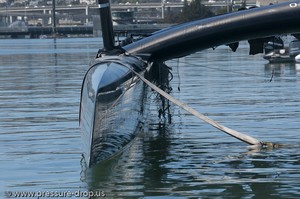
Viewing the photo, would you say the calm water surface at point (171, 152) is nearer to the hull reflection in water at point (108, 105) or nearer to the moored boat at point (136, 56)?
the hull reflection in water at point (108, 105)

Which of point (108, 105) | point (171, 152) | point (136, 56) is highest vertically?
point (136, 56)

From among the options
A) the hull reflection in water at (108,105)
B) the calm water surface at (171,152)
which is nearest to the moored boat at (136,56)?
the hull reflection in water at (108,105)

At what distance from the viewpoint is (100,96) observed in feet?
39.1

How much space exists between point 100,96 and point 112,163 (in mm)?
1644

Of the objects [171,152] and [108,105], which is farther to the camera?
[171,152]

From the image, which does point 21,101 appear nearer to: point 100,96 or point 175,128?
point 175,128

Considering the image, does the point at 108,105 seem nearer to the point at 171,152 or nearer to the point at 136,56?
the point at 136,56

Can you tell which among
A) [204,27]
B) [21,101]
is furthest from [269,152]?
[21,101]

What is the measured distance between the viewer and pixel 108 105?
39.9 ft

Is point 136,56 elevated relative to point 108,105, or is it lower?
elevated

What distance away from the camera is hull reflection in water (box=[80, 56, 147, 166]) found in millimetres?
11923

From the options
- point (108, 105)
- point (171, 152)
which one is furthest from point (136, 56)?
point (108, 105)

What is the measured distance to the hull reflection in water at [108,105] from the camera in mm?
11923

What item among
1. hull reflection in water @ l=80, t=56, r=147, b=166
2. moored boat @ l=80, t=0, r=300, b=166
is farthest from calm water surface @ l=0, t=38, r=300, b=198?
moored boat @ l=80, t=0, r=300, b=166
